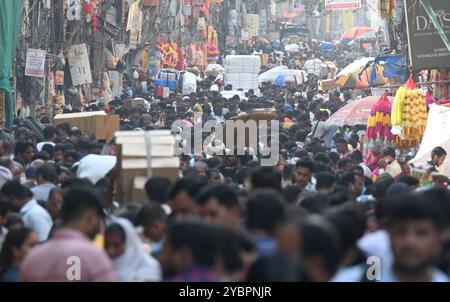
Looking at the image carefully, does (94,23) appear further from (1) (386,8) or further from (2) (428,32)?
(2) (428,32)

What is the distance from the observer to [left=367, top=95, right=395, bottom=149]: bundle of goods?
56.0 ft

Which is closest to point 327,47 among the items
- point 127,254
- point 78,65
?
point 78,65

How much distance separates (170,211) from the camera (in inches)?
325

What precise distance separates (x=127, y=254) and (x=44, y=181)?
3.97 meters

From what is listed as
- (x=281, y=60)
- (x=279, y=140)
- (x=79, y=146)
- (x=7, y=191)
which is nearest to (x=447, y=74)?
(x=279, y=140)

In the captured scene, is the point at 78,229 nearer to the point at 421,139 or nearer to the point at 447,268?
the point at 447,268

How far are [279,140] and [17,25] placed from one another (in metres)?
7.36

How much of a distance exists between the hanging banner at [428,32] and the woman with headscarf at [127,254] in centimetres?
1050

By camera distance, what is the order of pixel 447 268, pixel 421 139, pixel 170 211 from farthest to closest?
1. pixel 421 139
2. pixel 170 211
3. pixel 447 268

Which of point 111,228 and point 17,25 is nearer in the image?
point 111,228

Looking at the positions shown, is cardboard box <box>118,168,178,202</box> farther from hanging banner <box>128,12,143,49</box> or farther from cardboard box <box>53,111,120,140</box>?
hanging banner <box>128,12,143,49</box>
